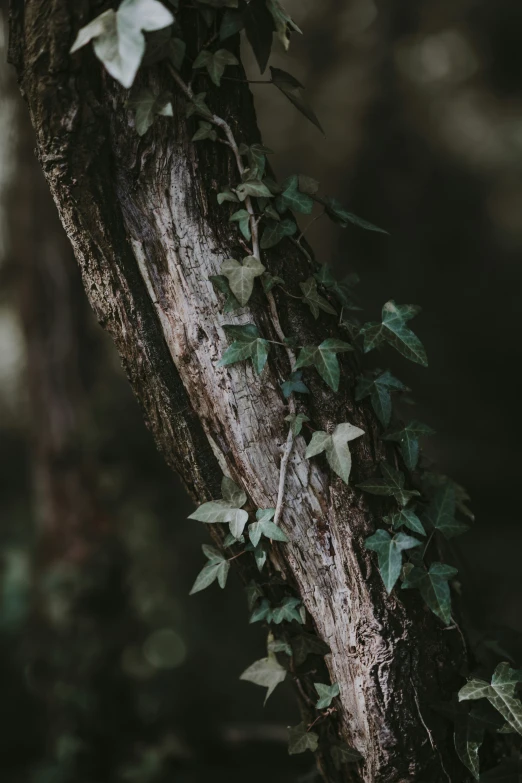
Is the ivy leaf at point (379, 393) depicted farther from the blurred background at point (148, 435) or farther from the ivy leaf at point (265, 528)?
the blurred background at point (148, 435)

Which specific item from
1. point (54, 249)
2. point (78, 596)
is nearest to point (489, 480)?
point (78, 596)

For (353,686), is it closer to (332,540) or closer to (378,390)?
(332,540)

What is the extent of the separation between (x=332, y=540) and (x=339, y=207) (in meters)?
0.49

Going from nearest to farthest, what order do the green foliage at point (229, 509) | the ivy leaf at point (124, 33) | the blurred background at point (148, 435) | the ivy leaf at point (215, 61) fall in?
1. the ivy leaf at point (124, 33)
2. the ivy leaf at point (215, 61)
3. the green foliage at point (229, 509)
4. the blurred background at point (148, 435)

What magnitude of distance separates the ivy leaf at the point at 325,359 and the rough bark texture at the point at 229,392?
3cm

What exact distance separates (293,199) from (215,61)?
195mm

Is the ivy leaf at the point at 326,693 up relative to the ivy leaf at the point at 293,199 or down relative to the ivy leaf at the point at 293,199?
down

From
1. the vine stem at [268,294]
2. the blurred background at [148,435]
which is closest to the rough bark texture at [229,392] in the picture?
the vine stem at [268,294]

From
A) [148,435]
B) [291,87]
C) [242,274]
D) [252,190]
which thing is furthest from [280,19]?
[148,435]

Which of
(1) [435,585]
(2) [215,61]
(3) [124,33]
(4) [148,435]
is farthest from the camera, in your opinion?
(4) [148,435]

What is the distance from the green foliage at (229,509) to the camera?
2.61 feet

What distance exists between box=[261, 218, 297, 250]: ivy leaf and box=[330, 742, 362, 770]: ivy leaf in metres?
0.73

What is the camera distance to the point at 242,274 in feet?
2.42

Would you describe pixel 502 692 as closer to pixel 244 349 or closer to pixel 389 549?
pixel 389 549
